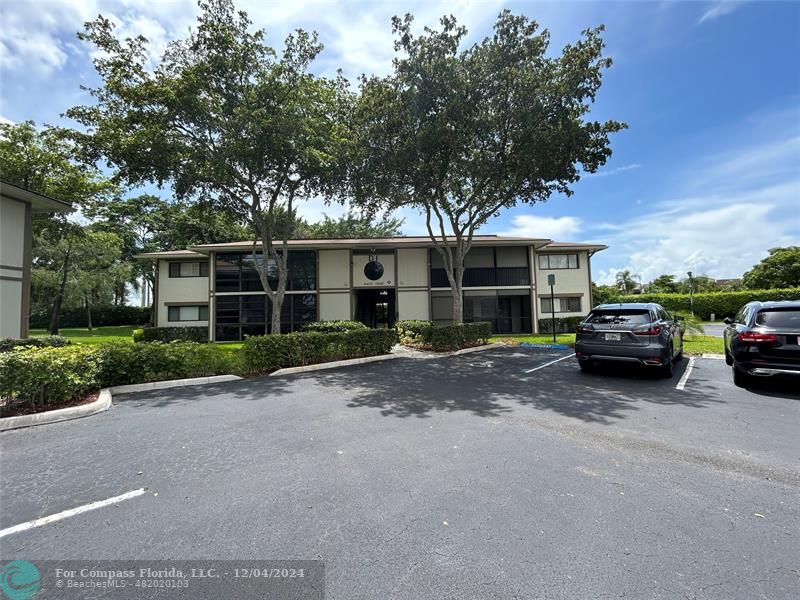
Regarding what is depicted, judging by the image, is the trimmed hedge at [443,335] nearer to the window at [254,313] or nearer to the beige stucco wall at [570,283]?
the window at [254,313]

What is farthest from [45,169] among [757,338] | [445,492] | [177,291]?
[757,338]

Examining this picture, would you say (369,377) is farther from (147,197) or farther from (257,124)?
(147,197)

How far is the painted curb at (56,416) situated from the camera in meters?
5.26

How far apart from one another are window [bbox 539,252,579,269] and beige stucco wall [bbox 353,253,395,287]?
982 cm

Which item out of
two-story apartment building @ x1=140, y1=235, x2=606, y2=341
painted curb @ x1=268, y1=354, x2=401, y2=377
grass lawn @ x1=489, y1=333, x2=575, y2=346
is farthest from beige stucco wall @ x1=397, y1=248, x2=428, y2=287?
painted curb @ x1=268, y1=354, x2=401, y2=377

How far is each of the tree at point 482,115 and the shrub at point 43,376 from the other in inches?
392

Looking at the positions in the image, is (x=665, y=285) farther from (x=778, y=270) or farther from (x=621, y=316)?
(x=621, y=316)

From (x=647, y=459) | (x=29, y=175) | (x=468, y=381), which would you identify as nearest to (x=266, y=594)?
(x=647, y=459)

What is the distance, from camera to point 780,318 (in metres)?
6.93

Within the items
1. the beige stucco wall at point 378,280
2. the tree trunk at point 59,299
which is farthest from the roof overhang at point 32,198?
the tree trunk at point 59,299

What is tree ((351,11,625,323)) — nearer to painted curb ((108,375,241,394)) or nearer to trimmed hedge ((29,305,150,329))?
painted curb ((108,375,241,394))

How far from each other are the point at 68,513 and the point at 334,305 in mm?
19067

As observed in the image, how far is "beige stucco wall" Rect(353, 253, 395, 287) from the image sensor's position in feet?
73.5

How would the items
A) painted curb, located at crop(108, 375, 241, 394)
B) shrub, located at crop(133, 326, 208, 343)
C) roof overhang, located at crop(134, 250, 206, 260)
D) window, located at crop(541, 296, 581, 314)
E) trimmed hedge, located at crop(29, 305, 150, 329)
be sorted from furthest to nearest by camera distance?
trimmed hedge, located at crop(29, 305, 150, 329) < window, located at crop(541, 296, 581, 314) < roof overhang, located at crop(134, 250, 206, 260) < shrub, located at crop(133, 326, 208, 343) < painted curb, located at crop(108, 375, 241, 394)
